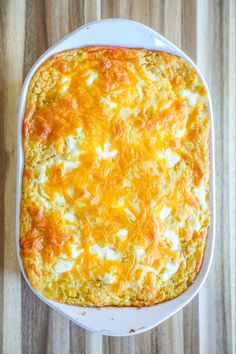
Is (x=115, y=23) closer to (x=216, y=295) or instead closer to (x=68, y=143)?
(x=68, y=143)

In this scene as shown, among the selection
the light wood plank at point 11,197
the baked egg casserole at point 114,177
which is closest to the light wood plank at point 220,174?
the baked egg casserole at point 114,177

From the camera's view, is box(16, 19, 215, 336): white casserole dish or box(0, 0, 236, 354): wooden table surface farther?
box(0, 0, 236, 354): wooden table surface

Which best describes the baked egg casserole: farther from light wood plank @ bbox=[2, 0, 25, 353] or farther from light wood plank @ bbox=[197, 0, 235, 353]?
light wood plank @ bbox=[197, 0, 235, 353]

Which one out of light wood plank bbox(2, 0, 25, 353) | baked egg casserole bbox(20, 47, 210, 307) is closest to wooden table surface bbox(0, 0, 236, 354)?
light wood plank bbox(2, 0, 25, 353)

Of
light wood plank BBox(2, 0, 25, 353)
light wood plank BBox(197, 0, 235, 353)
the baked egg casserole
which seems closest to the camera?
the baked egg casserole

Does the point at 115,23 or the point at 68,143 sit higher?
the point at 115,23

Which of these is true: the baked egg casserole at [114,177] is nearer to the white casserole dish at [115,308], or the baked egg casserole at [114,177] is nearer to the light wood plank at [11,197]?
the white casserole dish at [115,308]

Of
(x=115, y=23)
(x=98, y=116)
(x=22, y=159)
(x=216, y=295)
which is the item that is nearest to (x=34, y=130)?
(x=22, y=159)
